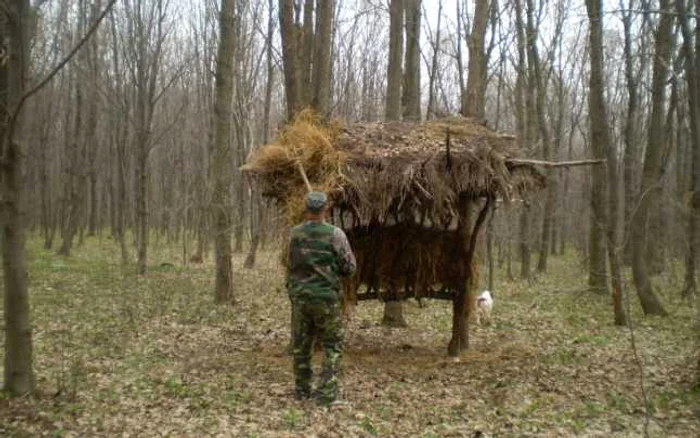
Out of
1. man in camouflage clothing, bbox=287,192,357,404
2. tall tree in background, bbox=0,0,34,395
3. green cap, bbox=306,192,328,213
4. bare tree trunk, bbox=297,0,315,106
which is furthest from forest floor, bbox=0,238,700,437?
bare tree trunk, bbox=297,0,315,106

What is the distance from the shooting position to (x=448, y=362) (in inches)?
355

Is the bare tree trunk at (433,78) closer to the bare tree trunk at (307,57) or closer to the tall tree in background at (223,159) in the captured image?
the bare tree trunk at (307,57)

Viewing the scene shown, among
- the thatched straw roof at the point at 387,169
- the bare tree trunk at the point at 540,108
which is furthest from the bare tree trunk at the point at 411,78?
the bare tree trunk at the point at 540,108

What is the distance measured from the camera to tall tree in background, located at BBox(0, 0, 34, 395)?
579cm

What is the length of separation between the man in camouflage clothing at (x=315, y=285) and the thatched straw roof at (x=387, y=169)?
107cm

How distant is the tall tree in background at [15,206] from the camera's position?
5789 millimetres

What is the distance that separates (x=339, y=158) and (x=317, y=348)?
2.97m

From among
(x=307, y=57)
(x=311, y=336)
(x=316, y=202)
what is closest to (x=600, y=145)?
(x=307, y=57)

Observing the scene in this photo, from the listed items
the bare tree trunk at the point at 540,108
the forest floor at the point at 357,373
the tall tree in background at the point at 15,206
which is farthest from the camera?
the bare tree trunk at the point at 540,108

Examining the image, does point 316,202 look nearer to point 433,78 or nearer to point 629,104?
point 629,104

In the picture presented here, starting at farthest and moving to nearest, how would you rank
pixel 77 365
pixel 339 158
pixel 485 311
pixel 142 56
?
pixel 142 56 < pixel 485 311 < pixel 339 158 < pixel 77 365

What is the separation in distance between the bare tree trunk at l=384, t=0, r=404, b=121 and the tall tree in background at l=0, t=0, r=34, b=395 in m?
7.65

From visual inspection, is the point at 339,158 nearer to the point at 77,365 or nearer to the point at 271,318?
the point at 77,365

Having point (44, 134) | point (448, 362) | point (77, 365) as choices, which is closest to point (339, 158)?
point (448, 362)
